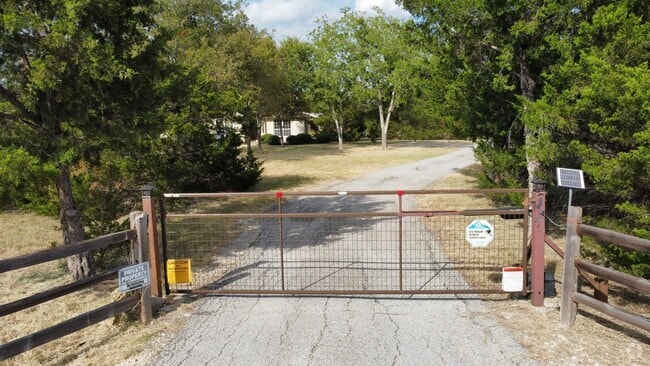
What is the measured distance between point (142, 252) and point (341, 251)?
3.59 m

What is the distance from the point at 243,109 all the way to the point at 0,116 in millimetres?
9686

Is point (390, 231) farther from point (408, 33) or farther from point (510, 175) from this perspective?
point (408, 33)

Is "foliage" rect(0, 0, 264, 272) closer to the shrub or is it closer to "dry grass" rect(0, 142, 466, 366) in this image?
"dry grass" rect(0, 142, 466, 366)

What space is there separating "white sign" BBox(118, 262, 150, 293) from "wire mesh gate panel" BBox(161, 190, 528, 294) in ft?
2.18

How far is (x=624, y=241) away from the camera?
417 centimetres

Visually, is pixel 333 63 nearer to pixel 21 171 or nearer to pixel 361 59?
pixel 361 59

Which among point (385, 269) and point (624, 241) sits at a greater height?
point (624, 241)

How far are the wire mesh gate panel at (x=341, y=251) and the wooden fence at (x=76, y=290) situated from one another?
61 cm

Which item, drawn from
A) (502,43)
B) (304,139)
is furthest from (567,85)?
(304,139)

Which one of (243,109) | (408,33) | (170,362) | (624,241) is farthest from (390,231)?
(243,109)

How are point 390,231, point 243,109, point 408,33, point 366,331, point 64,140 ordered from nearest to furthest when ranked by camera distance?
point 366,331
point 64,140
point 390,231
point 408,33
point 243,109

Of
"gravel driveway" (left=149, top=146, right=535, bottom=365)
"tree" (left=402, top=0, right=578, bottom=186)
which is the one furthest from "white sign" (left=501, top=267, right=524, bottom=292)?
"tree" (left=402, top=0, right=578, bottom=186)

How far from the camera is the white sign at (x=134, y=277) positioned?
470 cm

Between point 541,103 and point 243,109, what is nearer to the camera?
point 541,103
